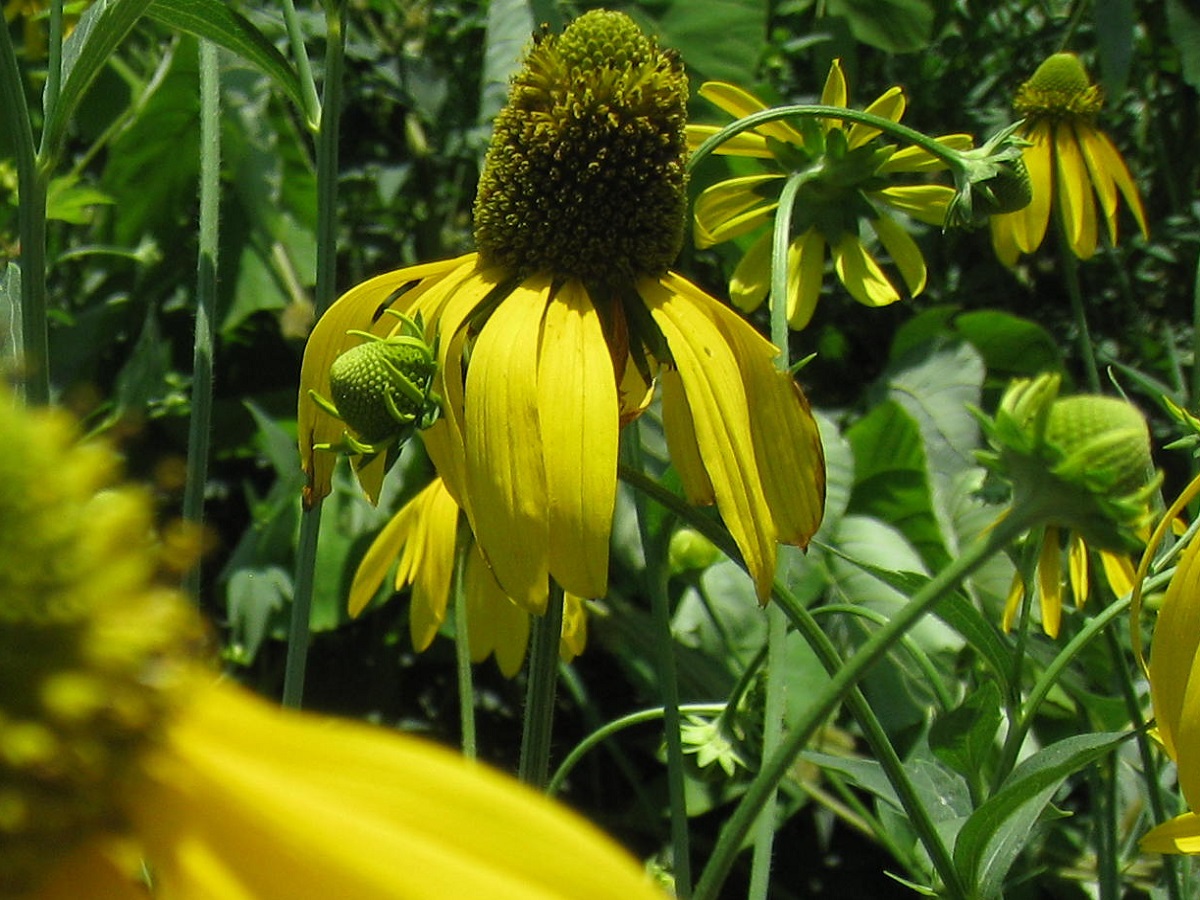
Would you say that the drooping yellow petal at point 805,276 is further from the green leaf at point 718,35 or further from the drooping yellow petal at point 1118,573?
the green leaf at point 718,35

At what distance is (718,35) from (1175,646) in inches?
33.3

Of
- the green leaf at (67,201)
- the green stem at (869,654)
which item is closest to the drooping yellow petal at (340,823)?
the green stem at (869,654)

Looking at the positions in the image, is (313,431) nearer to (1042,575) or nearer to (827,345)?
(1042,575)

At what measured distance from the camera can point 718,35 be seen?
1240 millimetres

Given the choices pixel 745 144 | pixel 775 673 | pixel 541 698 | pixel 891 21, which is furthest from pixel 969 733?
pixel 891 21

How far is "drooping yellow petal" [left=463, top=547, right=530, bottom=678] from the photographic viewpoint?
0.73m

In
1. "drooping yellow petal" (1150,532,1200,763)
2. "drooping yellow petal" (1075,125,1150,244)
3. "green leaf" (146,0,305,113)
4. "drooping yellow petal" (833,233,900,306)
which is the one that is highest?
"green leaf" (146,0,305,113)

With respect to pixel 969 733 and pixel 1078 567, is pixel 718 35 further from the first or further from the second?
pixel 969 733

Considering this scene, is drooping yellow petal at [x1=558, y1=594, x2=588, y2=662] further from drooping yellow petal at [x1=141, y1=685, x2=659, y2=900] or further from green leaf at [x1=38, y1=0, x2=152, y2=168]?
drooping yellow petal at [x1=141, y1=685, x2=659, y2=900]

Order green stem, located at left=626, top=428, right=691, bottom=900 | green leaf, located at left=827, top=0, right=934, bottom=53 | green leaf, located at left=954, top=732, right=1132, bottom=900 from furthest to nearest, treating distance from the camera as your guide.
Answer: green leaf, located at left=827, top=0, right=934, bottom=53, green stem, located at left=626, top=428, right=691, bottom=900, green leaf, located at left=954, top=732, right=1132, bottom=900

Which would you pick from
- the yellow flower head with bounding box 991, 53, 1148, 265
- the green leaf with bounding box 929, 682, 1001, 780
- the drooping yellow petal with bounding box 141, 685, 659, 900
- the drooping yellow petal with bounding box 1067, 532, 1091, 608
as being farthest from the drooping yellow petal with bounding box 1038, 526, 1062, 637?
the drooping yellow petal with bounding box 141, 685, 659, 900

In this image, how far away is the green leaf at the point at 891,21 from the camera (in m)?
1.34

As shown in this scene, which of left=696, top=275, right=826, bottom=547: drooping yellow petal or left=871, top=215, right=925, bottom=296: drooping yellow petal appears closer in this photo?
left=696, top=275, right=826, bottom=547: drooping yellow petal

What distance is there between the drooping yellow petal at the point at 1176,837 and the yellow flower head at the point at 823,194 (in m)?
0.35
